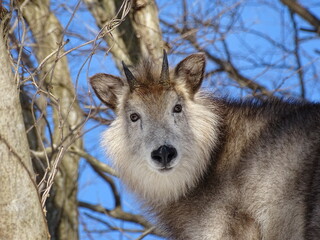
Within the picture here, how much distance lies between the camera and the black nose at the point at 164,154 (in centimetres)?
516

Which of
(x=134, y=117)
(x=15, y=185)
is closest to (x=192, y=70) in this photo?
(x=134, y=117)

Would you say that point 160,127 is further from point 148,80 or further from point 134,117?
point 148,80

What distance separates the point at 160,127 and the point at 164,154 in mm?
264

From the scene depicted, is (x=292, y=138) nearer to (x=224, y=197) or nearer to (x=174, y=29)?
(x=224, y=197)

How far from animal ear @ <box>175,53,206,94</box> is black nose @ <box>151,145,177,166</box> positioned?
77 centimetres

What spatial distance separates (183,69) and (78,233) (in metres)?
3.79

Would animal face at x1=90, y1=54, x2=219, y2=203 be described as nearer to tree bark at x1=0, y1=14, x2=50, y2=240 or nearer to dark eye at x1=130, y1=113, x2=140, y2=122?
dark eye at x1=130, y1=113, x2=140, y2=122

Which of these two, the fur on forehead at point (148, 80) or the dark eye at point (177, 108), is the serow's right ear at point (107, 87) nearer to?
the fur on forehead at point (148, 80)

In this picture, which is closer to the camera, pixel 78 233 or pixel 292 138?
pixel 292 138

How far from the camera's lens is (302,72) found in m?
7.96

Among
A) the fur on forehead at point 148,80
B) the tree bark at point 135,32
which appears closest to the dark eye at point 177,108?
the fur on forehead at point 148,80

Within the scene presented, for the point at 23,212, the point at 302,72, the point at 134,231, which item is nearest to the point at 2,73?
the point at 23,212

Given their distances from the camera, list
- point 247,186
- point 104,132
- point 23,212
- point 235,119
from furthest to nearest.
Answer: point 104,132, point 235,119, point 247,186, point 23,212

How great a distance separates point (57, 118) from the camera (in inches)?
343
